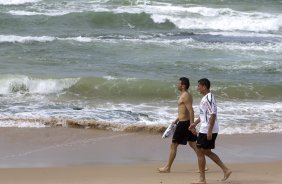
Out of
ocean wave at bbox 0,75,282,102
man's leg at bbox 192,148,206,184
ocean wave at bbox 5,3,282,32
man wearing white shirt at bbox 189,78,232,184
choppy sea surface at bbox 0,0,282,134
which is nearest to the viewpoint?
man wearing white shirt at bbox 189,78,232,184

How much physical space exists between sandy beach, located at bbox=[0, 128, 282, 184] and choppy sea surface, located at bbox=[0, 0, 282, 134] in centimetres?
70

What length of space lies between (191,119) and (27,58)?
43.2 feet

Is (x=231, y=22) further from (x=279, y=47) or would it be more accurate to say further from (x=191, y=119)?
(x=191, y=119)

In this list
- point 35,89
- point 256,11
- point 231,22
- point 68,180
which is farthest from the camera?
point 256,11

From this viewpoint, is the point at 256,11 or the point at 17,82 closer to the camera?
the point at 17,82

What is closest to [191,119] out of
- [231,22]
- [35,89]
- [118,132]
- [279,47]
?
[118,132]

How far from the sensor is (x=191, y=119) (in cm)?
960

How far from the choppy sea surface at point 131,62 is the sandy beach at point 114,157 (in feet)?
2.30

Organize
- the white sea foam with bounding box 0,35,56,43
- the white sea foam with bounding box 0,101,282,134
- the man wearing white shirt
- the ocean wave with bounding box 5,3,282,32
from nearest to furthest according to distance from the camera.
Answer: the man wearing white shirt
the white sea foam with bounding box 0,101,282,134
the white sea foam with bounding box 0,35,56,43
the ocean wave with bounding box 5,3,282,32

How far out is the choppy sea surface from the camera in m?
14.5

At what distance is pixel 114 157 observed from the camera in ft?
35.3

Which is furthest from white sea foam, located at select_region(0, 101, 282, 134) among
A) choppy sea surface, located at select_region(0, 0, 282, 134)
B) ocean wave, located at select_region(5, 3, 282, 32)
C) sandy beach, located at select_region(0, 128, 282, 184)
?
ocean wave, located at select_region(5, 3, 282, 32)

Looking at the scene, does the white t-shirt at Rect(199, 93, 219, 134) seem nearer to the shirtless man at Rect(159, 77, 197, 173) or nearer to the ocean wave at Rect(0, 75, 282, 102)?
the shirtless man at Rect(159, 77, 197, 173)

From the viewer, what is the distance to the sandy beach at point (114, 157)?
934 cm
